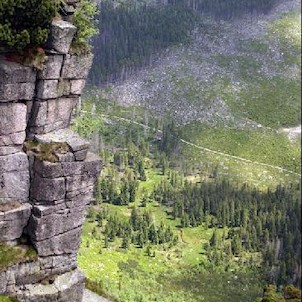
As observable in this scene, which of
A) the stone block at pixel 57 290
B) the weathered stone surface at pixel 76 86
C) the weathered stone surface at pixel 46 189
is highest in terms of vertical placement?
the weathered stone surface at pixel 76 86

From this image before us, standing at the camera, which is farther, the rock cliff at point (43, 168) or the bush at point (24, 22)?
the rock cliff at point (43, 168)

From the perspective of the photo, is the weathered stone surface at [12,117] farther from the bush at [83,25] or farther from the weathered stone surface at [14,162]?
the bush at [83,25]

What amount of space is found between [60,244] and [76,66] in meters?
15.4

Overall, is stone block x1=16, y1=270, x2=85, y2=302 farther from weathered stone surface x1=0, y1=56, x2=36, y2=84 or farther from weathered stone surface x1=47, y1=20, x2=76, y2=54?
weathered stone surface x1=47, y1=20, x2=76, y2=54

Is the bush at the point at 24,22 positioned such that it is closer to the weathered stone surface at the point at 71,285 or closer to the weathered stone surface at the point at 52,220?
the weathered stone surface at the point at 52,220

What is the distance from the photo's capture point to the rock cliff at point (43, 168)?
4884cm

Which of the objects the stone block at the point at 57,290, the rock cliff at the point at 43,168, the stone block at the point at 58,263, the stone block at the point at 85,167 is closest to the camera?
the rock cliff at the point at 43,168

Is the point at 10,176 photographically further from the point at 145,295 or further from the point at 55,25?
the point at 145,295

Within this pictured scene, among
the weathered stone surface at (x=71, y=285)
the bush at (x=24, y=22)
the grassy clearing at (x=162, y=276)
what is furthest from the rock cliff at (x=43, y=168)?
the grassy clearing at (x=162, y=276)

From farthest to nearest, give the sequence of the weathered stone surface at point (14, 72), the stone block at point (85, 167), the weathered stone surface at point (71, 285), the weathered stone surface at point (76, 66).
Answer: the weathered stone surface at point (71, 285) < the stone block at point (85, 167) < the weathered stone surface at point (76, 66) < the weathered stone surface at point (14, 72)

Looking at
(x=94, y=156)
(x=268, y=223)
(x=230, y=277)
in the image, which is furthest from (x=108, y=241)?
(x=94, y=156)

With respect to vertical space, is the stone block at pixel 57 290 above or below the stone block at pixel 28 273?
below

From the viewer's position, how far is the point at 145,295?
4867 inches

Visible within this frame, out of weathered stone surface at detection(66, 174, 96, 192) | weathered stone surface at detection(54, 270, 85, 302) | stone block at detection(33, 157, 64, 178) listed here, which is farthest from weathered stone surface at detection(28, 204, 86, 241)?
weathered stone surface at detection(54, 270, 85, 302)
